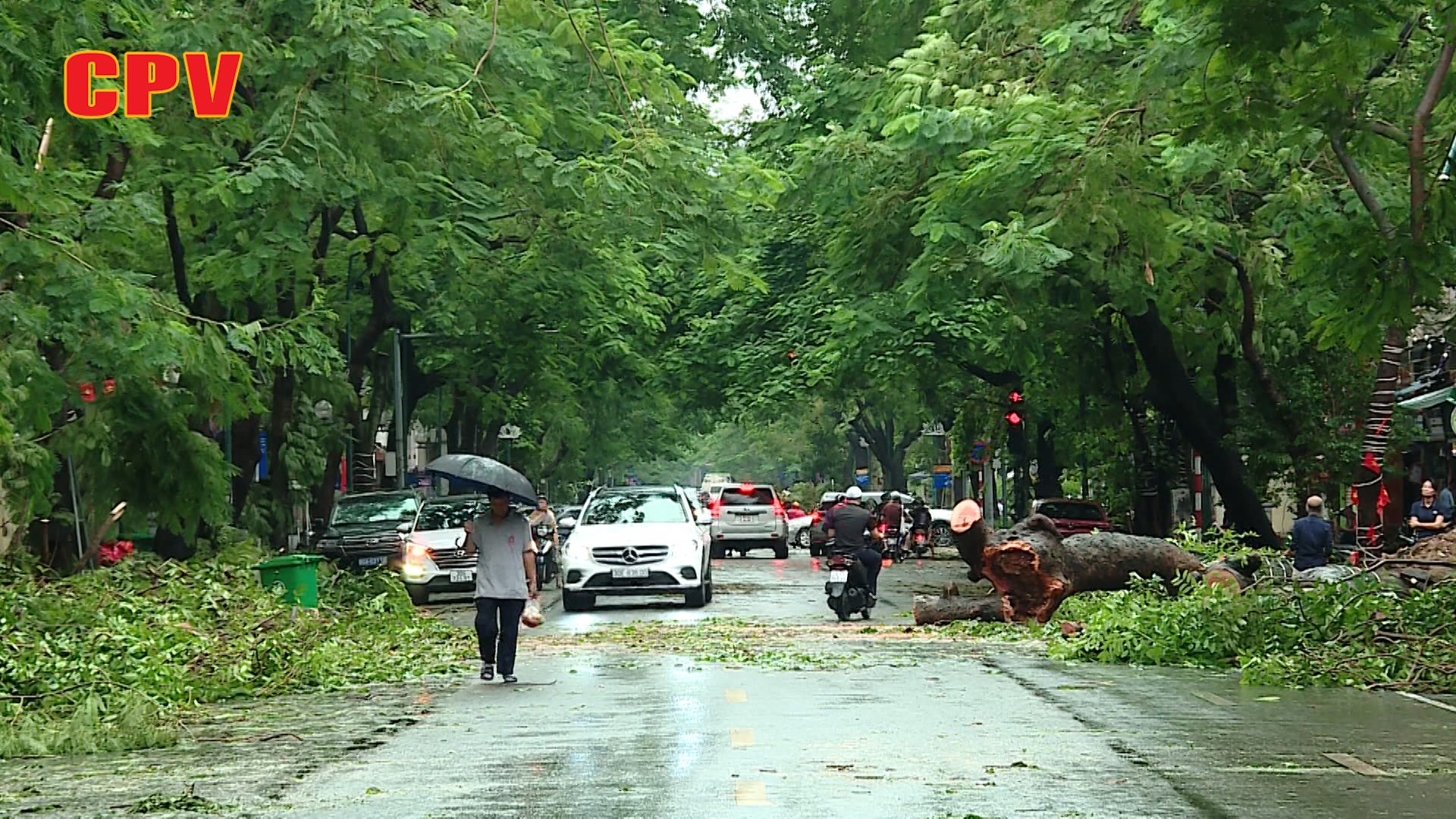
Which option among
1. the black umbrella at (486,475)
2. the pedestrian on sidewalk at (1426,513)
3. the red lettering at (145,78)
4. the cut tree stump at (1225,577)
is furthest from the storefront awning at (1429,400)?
the red lettering at (145,78)

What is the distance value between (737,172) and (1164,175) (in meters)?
5.02

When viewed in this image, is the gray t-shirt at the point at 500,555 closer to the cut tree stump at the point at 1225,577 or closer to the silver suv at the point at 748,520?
the cut tree stump at the point at 1225,577

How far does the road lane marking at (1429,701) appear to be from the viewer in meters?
15.2

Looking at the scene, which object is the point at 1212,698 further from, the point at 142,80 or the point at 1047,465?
the point at 1047,465

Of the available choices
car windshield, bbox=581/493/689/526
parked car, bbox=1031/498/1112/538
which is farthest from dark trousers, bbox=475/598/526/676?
parked car, bbox=1031/498/1112/538

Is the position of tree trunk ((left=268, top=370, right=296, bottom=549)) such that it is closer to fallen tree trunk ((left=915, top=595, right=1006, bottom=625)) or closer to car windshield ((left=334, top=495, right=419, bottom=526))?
car windshield ((left=334, top=495, right=419, bottom=526))

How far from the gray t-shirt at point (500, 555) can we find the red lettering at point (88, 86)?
4832mm

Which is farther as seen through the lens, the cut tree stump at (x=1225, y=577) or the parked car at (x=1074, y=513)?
the parked car at (x=1074, y=513)

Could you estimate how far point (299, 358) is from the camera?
2333 cm

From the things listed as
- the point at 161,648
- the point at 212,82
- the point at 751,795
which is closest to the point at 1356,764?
the point at 751,795

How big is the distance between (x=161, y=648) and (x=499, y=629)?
9.27 feet

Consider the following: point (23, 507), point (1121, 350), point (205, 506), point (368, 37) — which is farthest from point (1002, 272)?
point (1121, 350)

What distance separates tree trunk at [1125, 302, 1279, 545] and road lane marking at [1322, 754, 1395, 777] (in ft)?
63.2

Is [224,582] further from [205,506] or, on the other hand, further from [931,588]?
[931,588]
